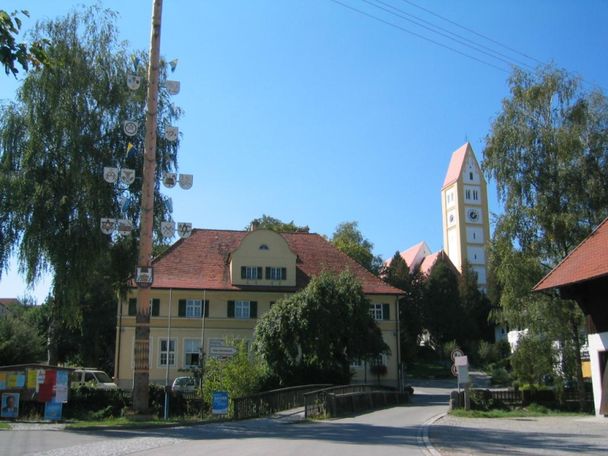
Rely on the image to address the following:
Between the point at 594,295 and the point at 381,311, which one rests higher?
the point at 381,311

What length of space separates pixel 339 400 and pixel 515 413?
8.10 meters

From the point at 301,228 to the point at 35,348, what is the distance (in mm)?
36379

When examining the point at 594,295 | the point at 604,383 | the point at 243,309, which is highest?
the point at 243,309

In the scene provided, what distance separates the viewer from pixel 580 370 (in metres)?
30.1

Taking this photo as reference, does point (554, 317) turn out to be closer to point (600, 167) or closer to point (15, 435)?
point (600, 167)

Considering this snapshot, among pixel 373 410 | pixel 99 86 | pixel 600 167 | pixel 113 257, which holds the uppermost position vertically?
pixel 99 86

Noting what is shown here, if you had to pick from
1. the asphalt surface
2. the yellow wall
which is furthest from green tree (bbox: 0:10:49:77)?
the yellow wall

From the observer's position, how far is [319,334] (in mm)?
36219

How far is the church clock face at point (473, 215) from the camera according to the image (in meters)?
112

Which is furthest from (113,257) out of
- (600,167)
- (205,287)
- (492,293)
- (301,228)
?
(492,293)

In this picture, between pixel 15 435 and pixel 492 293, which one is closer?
pixel 15 435

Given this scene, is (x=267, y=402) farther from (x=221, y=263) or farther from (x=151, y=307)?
(x=221, y=263)

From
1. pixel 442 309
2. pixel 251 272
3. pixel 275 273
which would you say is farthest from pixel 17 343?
pixel 442 309

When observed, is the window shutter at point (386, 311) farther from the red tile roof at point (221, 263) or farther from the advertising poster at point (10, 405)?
the advertising poster at point (10, 405)
